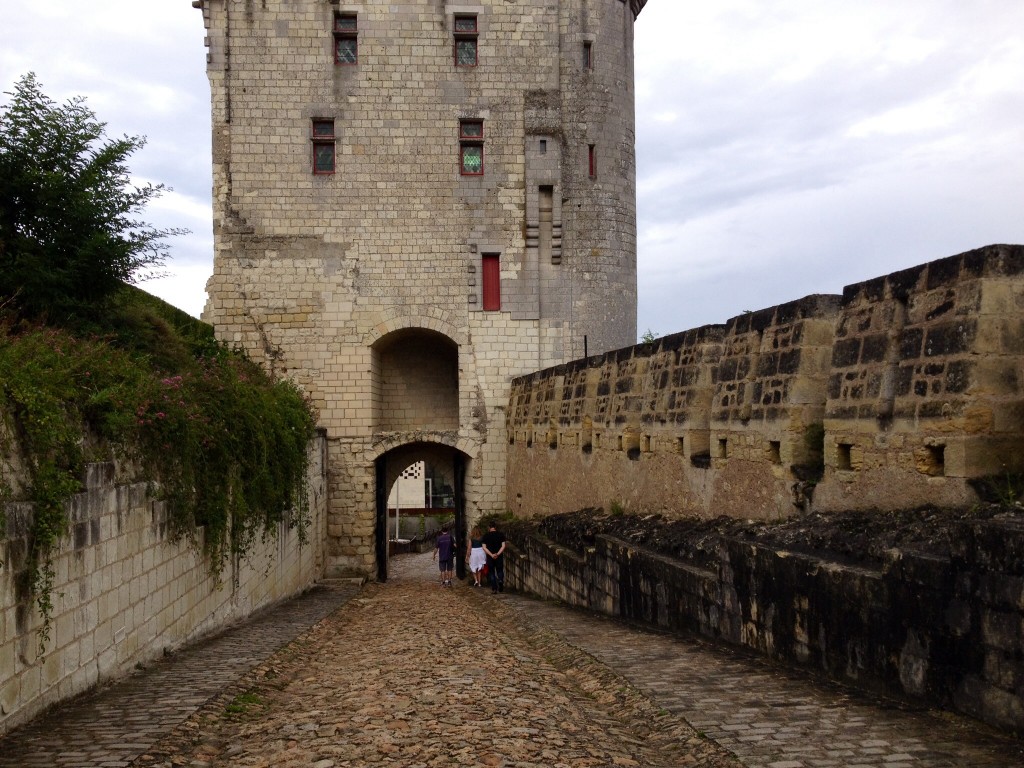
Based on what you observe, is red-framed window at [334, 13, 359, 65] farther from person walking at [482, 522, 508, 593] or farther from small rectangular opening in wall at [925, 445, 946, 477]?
small rectangular opening in wall at [925, 445, 946, 477]

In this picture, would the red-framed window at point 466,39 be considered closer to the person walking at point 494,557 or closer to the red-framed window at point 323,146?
the red-framed window at point 323,146

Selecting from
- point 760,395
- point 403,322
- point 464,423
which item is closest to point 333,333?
point 403,322

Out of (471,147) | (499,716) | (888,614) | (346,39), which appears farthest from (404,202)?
(888,614)

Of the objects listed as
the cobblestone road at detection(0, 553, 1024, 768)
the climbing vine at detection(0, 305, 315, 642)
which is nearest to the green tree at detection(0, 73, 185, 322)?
the climbing vine at detection(0, 305, 315, 642)

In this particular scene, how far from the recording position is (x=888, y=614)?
4910 millimetres

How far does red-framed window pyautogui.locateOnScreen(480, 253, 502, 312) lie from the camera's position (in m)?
20.0

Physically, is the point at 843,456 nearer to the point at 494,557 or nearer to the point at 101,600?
the point at 101,600

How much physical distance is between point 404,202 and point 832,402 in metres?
14.3

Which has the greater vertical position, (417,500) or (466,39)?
(466,39)

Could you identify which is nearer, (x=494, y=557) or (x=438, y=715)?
(x=438, y=715)

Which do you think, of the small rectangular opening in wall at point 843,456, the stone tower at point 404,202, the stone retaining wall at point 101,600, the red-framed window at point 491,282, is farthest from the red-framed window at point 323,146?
the small rectangular opening in wall at point 843,456

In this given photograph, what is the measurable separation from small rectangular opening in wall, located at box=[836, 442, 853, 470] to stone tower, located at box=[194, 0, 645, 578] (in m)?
13.3

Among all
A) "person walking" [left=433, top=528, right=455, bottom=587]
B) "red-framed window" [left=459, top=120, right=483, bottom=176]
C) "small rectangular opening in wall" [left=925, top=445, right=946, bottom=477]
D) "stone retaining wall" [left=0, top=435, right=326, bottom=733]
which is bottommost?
"person walking" [left=433, top=528, right=455, bottom=587]

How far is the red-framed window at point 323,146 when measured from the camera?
19844mm
